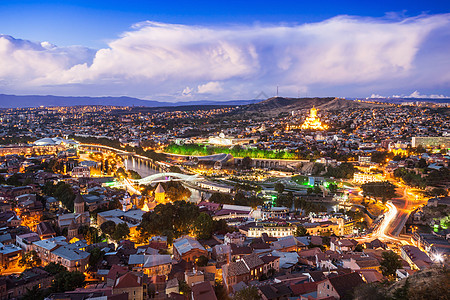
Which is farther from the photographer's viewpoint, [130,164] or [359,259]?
[130,164]

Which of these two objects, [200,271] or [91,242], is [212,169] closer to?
[91,242]

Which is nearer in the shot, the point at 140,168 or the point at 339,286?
the point at 339,286

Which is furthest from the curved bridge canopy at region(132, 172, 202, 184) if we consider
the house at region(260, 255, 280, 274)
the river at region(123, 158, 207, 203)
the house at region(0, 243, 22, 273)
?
the house at region(260, 255, 280, 274)

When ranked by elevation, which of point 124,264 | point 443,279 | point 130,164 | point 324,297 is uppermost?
point 443,279

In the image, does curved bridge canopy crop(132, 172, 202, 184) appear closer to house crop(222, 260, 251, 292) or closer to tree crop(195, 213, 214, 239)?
tree crop(195, 213, 214, 239)

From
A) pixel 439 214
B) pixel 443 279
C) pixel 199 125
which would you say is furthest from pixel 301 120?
pixel 443 279

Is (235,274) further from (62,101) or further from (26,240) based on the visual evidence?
(62,101)

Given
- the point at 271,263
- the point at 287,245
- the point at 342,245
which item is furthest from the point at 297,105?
the point at 271,263
